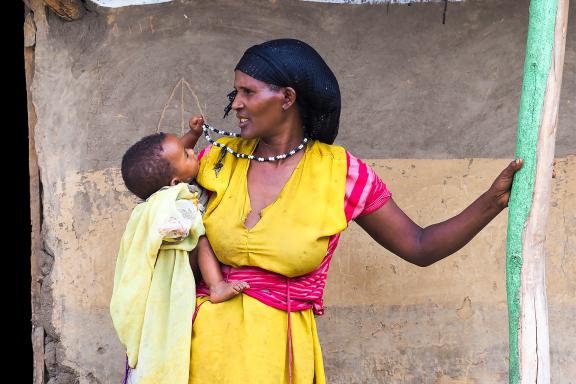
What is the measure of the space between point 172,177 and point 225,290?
392 millimetres

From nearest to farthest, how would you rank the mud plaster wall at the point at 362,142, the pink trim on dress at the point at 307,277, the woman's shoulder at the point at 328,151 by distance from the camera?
the pink trim on dress at the point at 307,277 → the woman's shoulder at the point at 328,151 → the mud plaster wall at the point at 362,142

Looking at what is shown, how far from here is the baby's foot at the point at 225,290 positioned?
3264mm

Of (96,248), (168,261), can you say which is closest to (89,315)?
(96,248)

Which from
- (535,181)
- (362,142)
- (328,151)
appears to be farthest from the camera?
(362,142)

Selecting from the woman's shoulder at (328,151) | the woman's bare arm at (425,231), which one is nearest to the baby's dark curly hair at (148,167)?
the woman's shoulder at (328,151)

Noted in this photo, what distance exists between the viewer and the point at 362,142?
438cm

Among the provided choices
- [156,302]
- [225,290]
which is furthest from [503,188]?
[156,302]

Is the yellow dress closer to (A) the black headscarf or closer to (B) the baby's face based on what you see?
(B) the baby's face

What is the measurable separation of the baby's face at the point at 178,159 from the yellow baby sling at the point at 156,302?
0.16 ft

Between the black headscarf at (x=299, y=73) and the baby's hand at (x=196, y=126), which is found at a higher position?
the black headscarf at (x=299, y=73)

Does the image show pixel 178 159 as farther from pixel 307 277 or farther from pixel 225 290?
pixel 307 277

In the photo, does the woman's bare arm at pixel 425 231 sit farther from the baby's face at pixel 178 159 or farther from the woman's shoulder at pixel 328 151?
the baby's face at pixel 178 159

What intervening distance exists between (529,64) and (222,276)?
1.18 m

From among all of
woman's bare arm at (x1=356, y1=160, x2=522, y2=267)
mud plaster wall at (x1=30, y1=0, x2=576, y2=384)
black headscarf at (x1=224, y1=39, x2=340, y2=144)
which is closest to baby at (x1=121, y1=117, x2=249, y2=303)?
black headscarf at (x1=224, y1=39, x2=340, y2=144)
